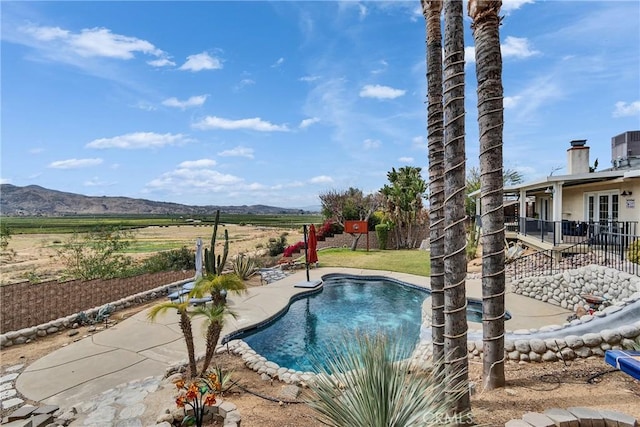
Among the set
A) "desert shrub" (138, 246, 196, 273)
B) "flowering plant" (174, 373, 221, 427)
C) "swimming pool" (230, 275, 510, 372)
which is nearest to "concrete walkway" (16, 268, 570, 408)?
"swimming pool" (230, 275, 510, 372)

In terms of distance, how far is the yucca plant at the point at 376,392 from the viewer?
9.09 feet

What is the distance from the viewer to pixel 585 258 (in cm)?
1180

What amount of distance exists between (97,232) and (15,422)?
38.5 feet

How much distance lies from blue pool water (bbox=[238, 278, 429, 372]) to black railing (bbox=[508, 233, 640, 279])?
414 centimetres

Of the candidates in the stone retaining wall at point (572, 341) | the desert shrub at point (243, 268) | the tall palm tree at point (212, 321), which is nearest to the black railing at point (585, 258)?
the stone retaining wall at point (572, 341)

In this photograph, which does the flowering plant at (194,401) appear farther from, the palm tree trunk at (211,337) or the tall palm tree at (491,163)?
the tall palm tree at (491,163)

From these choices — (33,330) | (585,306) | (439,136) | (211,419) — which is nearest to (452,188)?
(439,136)

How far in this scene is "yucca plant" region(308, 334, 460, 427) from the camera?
2.77 metres

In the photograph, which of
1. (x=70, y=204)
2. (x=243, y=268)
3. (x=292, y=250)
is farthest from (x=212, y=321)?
(x=70, y=204)

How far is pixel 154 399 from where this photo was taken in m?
5.23

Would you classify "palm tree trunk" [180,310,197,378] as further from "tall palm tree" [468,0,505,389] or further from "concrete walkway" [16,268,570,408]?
"tall palm tree" [468,0,505,389]

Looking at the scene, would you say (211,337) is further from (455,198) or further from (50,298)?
(50,298)

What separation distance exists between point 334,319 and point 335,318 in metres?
0.10

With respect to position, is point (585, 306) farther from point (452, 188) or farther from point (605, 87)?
point (605, 87)
